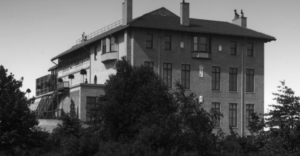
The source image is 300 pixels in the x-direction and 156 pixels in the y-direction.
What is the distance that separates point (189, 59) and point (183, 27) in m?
3.29

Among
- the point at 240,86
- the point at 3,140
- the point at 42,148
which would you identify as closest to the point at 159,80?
the point at 42,148

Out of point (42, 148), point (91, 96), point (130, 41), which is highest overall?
point (130, 41)

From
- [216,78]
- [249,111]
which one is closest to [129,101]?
[216,78]

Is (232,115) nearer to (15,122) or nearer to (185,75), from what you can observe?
(185,75)

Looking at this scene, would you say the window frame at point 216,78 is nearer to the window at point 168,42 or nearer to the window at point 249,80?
the window at point 249,80

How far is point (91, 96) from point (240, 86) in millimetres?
16319

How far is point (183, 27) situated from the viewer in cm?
6988

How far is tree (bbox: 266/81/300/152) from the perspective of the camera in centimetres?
4009

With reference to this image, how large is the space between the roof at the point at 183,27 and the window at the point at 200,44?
3.36ft

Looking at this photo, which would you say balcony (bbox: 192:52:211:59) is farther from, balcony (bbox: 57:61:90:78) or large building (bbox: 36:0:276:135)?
balcony (bbox: 57:61:90:78)

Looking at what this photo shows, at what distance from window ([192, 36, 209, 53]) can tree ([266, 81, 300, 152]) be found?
29889 millimetres

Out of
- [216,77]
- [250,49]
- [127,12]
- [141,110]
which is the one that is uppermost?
[127,12]

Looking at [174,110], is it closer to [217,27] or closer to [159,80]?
[159,80]

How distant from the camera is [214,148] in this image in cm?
4453
